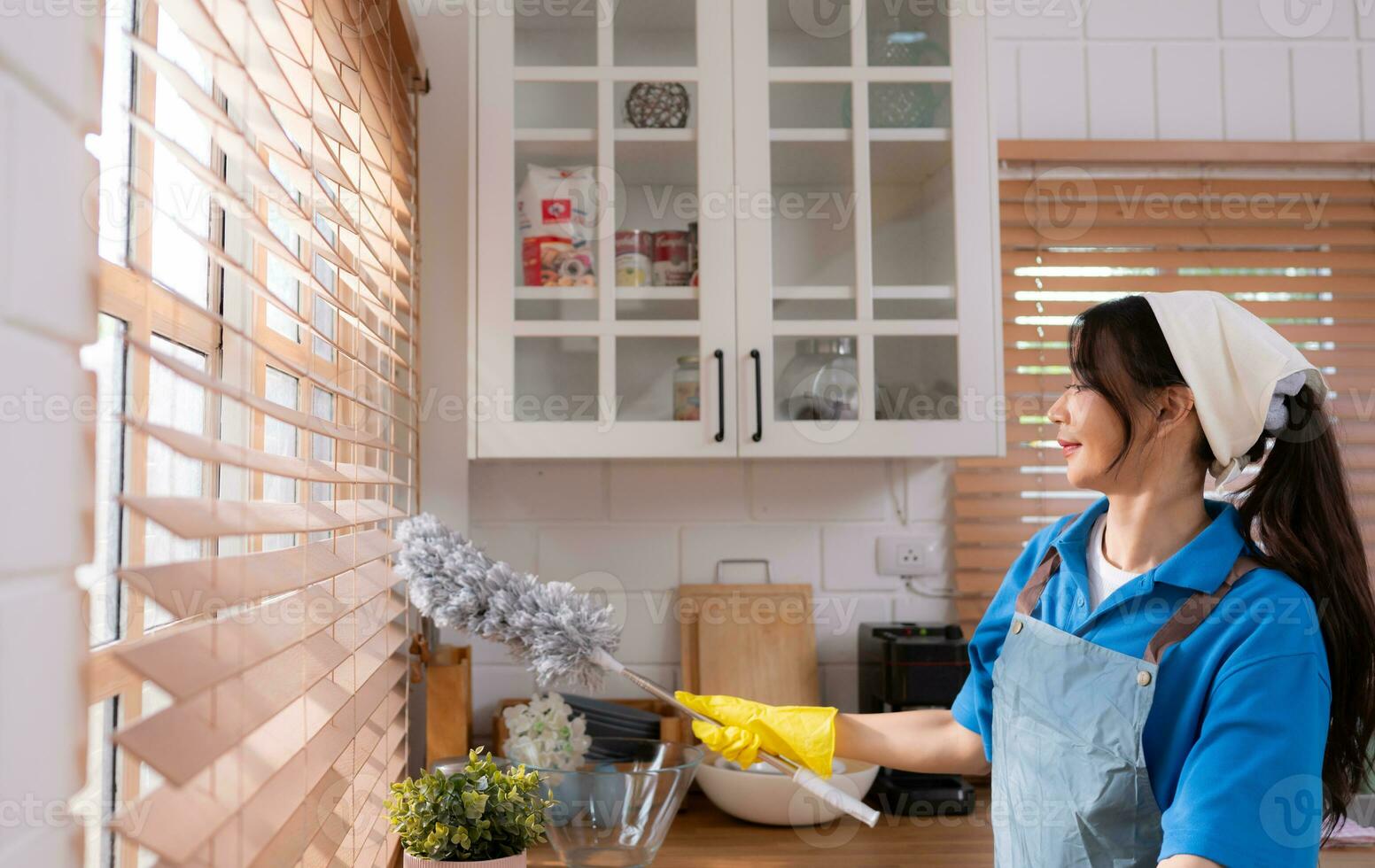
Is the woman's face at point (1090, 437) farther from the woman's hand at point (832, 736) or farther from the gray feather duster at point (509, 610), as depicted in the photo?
the gray feather duster at point (509, 610)

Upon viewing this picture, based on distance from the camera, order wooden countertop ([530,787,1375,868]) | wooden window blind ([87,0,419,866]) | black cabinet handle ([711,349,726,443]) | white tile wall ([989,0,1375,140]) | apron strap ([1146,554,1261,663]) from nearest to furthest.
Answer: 1. wooden window blind ([87,0,419,866])
2. apron strap ([1146,554,1261,663])
3. wooden countertop ([530,787,1375,868])
4. black cabinet handle ([711,349,726,443])
5. white tile wall ([989,0,1375,140])

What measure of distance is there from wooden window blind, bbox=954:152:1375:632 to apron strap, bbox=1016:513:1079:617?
1.96 feet

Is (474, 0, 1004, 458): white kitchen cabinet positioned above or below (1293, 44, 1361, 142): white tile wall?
below

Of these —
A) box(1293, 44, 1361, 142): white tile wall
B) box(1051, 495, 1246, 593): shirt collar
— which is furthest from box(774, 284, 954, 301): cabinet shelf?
box(1293, 44, 1361, 142): white tile wall

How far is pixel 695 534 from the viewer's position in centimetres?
187

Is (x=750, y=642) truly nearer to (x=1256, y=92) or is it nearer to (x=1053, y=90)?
(x=1053, y=90)

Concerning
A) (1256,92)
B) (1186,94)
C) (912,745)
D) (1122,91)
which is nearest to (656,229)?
(912,745)

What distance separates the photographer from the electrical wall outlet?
189 cm

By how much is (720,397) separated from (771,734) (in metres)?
0.51

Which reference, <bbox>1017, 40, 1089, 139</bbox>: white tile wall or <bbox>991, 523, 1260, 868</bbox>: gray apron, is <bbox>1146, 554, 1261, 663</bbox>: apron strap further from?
<bbox>1017, 40, 1089, 139</bbox>: white tile wall

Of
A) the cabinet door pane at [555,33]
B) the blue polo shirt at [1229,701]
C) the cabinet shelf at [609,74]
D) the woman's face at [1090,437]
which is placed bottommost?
the blue polo shirt at [1229,701]

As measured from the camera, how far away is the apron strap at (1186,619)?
3.50ft

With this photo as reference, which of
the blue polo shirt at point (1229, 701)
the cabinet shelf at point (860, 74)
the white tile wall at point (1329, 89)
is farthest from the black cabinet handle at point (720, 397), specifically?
the white tile wall at point (1329, 89)

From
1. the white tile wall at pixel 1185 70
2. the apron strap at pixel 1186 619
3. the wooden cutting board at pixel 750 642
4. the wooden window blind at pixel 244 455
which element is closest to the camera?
the wooden window blind at pixel 244 455
